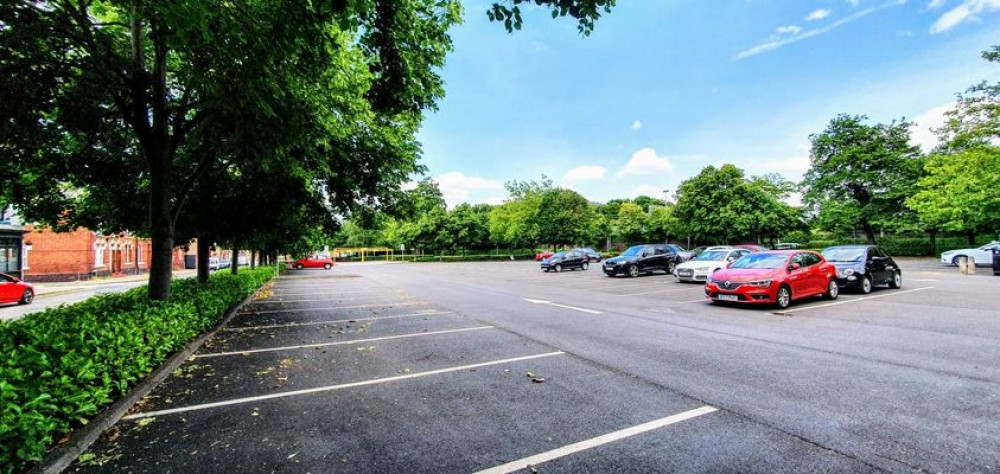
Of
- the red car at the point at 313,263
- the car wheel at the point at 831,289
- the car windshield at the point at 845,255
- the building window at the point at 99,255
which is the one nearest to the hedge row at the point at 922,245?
the car windshield at the point at 845,255

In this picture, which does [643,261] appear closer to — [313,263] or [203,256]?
[203,256]

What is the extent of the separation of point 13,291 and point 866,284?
28759mm

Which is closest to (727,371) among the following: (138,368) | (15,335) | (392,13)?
(392,13)

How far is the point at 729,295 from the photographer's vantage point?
11.0 meters

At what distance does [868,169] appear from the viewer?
38969 millimetres

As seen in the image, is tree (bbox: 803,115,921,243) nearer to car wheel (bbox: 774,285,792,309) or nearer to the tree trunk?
car wheel (bbox: 774,285,792,309)

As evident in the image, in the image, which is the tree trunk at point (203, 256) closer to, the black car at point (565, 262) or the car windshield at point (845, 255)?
the car windshield at point (845, 255)

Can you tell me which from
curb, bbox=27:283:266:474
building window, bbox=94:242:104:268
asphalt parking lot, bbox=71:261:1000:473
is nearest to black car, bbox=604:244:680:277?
asphalt parking lot, bbox=71:261:1000:473

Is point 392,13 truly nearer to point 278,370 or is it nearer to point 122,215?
point 278,370

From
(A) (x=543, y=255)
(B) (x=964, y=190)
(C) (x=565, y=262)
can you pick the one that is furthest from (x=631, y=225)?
(B) (x=964, y=190)

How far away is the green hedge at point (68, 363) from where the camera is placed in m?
2.90

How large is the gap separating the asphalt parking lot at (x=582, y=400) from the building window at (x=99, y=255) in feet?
103

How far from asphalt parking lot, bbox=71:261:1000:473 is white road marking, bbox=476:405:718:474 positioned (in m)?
0.02

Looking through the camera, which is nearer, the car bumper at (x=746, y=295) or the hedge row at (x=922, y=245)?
the car bumper at (x=746, y=295)
